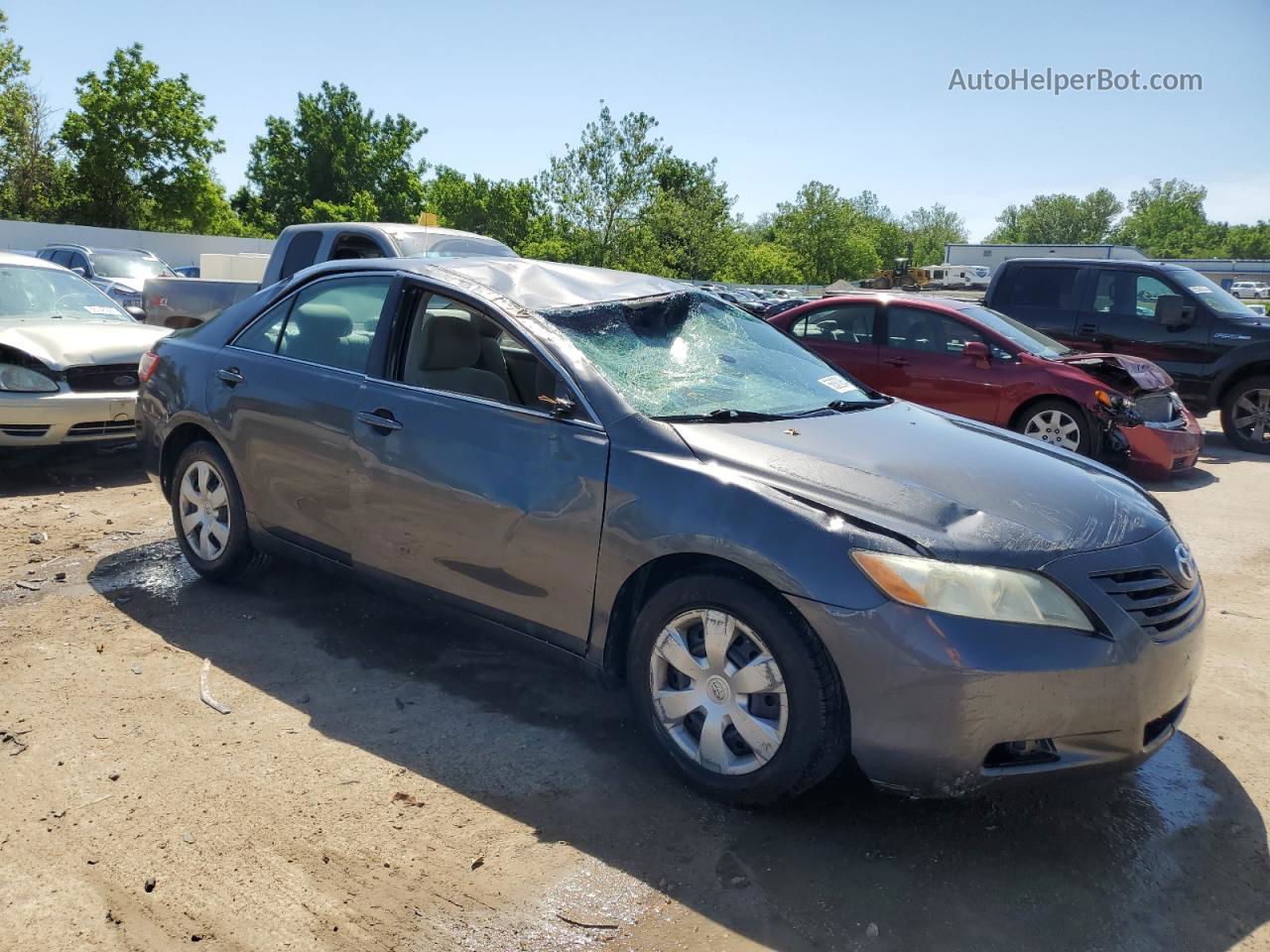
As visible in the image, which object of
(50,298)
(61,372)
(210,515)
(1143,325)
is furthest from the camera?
(1143,325)

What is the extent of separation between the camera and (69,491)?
7.09 meters

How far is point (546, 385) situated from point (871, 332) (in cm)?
651

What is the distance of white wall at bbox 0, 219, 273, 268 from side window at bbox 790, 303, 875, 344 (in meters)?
30.0

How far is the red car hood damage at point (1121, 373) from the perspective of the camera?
869 cm

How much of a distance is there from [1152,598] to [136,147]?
1890 inches

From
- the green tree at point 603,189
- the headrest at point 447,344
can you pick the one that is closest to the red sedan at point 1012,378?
the headrest at point 447,344

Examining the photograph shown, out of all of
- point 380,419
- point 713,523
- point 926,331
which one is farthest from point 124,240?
point 713,523

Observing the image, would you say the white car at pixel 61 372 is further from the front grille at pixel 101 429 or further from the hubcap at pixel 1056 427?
the hubcap at pixel 1056 427

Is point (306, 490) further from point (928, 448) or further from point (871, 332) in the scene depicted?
point (871, 332)

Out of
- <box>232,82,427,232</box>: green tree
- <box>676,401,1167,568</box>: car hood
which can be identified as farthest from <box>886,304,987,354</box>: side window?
<box>232,82,427,232</box>: green tree

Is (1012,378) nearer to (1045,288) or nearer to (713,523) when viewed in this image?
(1045,288)

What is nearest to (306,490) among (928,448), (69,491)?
(928,448)

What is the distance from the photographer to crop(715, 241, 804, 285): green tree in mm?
70312

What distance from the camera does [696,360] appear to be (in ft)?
13.2
